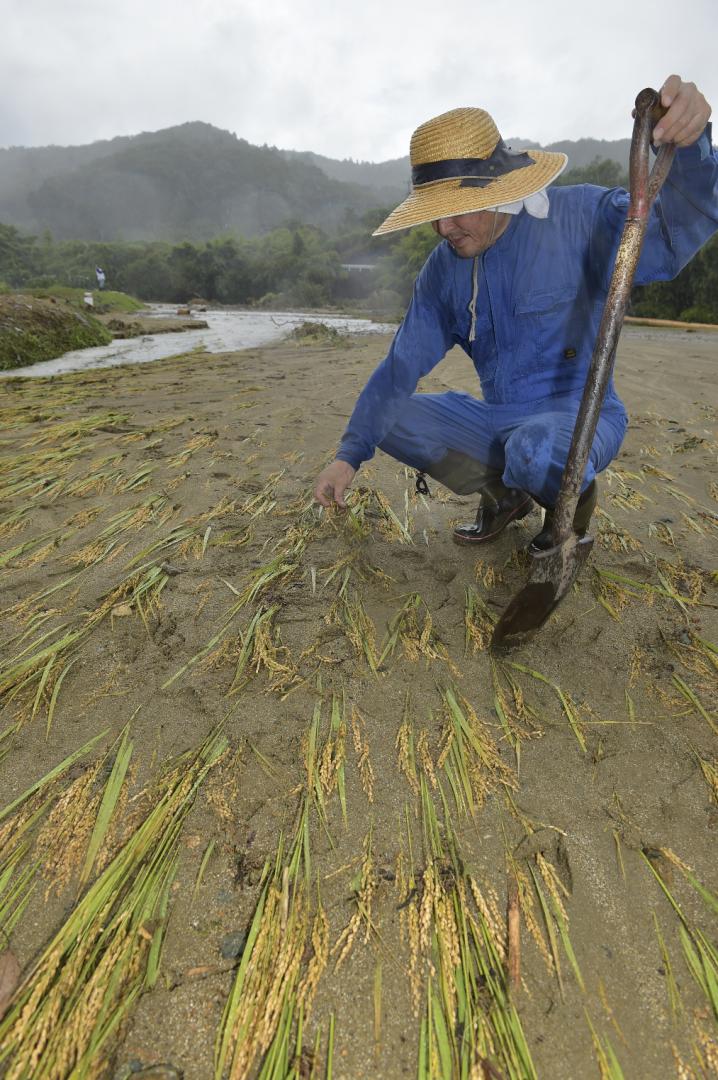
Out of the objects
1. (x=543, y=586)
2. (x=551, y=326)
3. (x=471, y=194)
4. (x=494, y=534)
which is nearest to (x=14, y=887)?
(x=543, y=586)

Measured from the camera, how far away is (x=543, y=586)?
5.55ft

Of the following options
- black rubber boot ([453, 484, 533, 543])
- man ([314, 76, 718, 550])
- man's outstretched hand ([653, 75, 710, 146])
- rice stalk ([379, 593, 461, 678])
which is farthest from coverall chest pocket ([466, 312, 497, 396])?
rice stalk ([379, 593, 461, 678])

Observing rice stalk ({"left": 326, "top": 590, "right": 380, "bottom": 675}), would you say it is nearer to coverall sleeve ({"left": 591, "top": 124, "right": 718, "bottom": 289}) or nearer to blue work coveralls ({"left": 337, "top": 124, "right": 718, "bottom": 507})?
blue work coveralls ({"left": 337, "top": 124, "right": 718, "bottom": 507})

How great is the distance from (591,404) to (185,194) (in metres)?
187

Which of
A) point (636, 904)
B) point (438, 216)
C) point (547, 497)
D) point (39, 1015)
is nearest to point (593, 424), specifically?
point (547, 497)

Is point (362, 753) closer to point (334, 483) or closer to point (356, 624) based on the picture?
point (356, 624)

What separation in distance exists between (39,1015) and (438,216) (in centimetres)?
214

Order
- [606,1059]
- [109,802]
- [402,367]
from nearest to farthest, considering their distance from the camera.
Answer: [606,1059]
[109,802]
[402,367]

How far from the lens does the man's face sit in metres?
1.81

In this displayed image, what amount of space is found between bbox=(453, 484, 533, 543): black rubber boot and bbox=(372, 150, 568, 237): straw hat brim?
3.93ft

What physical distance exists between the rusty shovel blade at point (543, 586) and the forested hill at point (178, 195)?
138 metres

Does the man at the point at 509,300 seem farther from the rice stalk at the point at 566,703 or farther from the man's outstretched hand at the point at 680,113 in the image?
the rice stalk at the point at 566,703

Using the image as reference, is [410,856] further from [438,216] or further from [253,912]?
[438,216]

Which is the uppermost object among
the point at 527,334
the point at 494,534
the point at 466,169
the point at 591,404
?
the point at 466,169
